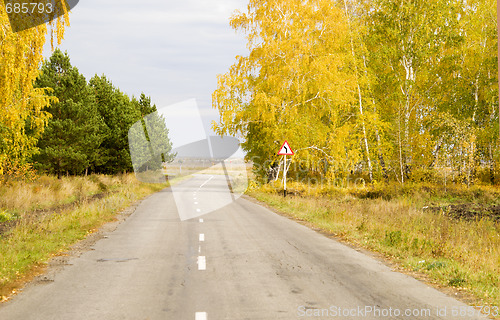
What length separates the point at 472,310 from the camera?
5930 millimetres

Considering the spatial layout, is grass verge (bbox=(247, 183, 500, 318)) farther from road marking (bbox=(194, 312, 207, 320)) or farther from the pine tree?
the pine tree

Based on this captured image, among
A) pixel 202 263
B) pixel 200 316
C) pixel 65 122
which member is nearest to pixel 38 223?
pixel 202 263

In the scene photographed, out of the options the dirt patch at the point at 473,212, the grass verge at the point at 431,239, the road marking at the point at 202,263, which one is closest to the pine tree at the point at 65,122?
the grass verge at the point at 431,239

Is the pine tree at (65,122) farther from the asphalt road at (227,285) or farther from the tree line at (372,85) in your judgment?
the asphalt road at (227,285)

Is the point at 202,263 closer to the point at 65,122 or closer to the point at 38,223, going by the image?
the point at 38,223

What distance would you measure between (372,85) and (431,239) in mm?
22352

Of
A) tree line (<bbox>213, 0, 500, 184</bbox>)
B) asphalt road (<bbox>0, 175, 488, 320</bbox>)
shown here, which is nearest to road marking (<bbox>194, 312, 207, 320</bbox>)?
asphalt road (<bbox>0, 175, 488, 320</bbox>)

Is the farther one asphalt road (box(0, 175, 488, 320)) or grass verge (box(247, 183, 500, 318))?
grass verge (box(247, 183, 500, 318))

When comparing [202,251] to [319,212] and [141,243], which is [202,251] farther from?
[319,212]

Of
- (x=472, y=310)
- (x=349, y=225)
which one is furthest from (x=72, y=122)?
(x=472, y=310)

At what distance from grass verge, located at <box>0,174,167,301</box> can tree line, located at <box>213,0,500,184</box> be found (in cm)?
1128

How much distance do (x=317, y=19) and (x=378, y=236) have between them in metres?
22.6

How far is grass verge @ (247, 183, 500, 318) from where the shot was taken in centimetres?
760

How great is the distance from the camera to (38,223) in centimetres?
1334
